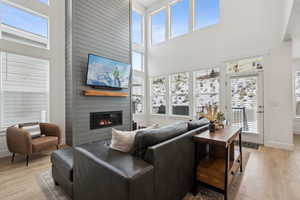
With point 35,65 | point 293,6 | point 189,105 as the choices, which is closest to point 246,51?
point 293,6

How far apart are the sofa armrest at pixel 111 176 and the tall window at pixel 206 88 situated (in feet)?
13.2

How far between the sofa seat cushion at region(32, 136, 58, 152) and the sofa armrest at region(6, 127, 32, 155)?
0.10 metres

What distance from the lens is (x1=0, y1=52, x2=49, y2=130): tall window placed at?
10.6ft

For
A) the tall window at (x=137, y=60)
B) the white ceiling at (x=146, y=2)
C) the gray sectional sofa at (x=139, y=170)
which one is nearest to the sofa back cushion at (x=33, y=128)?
the gray sectional sofa at (x=139, y=170)

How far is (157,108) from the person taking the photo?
6.29 metres

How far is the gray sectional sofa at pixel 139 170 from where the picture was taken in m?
1.09

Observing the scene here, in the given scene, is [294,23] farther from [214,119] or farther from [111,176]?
[111,176]

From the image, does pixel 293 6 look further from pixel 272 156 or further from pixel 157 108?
pixel 157 108

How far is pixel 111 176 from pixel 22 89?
3.71 m

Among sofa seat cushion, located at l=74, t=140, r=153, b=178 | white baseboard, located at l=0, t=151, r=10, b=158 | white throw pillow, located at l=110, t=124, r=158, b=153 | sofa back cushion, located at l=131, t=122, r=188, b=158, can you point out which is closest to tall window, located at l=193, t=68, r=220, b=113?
sofa back cushion, located at l=131, t=122, r=188, b=158

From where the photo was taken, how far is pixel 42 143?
2.88m

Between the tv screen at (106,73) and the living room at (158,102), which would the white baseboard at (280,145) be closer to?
the living room at (158,102)

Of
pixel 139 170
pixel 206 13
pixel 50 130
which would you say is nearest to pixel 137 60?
pixel 206 13

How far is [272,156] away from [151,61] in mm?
5075
